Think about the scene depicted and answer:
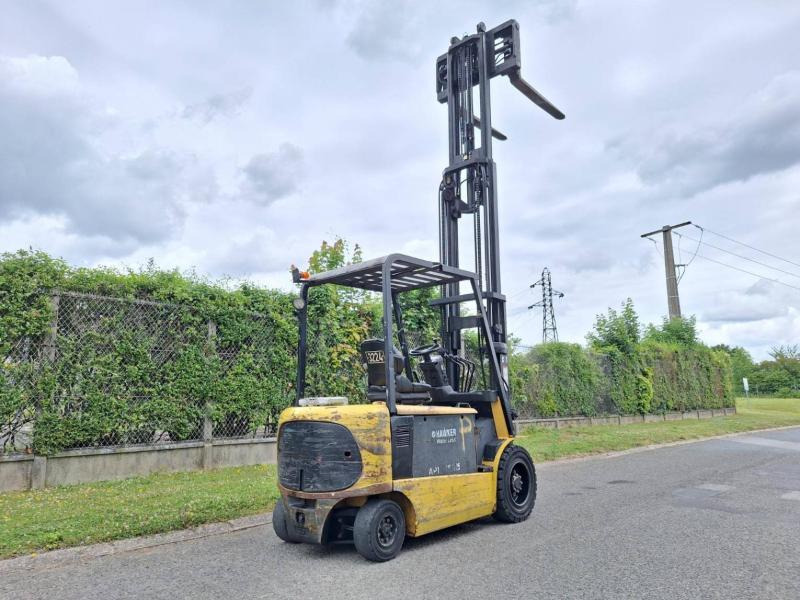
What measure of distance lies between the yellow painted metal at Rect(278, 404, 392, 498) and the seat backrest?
0.32m

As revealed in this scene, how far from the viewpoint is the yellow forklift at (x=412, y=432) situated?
15.6 ft

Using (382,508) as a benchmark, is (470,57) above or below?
above

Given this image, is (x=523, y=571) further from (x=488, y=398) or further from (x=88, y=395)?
(x=88, y=395)

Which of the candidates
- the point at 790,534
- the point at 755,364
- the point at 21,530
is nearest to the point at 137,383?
the point at 21,530

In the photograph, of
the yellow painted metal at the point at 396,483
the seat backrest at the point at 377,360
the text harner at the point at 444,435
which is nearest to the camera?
the yellow painted metal at the point at 396,483

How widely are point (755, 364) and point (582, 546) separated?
6733cm

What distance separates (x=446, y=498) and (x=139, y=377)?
503 cm

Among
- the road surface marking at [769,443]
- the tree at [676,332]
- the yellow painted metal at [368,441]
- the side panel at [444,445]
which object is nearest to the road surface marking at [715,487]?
the side panel at [444,445]

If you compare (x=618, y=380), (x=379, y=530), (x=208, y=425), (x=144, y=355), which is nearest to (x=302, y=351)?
(x=379, y=530)

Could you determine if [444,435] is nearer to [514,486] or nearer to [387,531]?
[387,531]

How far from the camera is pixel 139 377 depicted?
8188 millimetres

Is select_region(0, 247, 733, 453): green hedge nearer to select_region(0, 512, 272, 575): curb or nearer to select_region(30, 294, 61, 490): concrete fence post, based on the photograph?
select_region(30, 294, 61, 490): concrete fence post

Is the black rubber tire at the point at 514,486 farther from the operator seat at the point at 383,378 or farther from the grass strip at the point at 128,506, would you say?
the grass strip at the point at 128,506

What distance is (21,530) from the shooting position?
5.21 m
